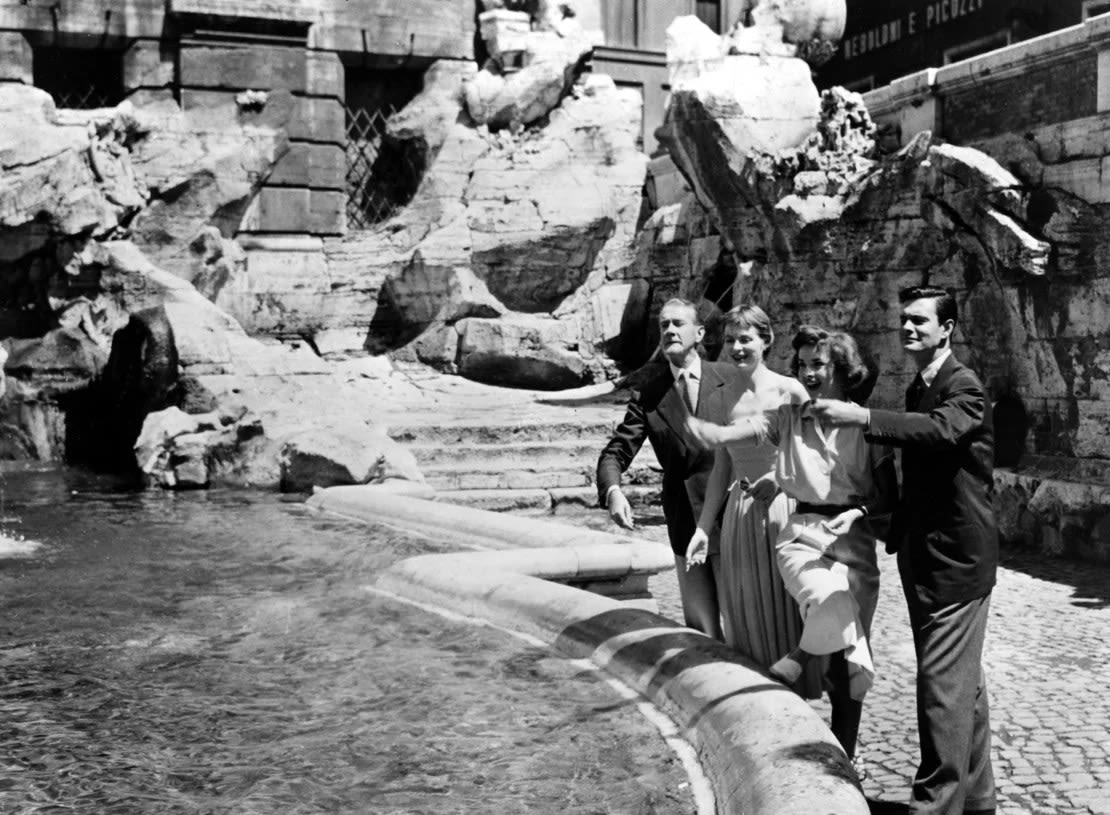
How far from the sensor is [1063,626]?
7707 mm

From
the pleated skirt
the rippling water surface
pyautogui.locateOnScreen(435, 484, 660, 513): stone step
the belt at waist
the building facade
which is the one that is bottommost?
pyautogui.locateOnScreen(435, 484, 660, 513): stone step

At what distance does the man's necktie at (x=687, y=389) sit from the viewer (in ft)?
16.3

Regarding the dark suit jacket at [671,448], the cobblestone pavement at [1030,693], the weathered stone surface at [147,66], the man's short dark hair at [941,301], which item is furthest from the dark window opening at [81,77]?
the man's short dark hair at [941,301]

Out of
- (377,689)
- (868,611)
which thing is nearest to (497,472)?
(377,689)

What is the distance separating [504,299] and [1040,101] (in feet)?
27.1

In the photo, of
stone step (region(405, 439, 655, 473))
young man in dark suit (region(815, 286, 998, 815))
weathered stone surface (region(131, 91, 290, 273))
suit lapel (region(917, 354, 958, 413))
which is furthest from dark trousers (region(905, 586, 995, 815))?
weathered stone surface (region(131, 91, 290, 273))

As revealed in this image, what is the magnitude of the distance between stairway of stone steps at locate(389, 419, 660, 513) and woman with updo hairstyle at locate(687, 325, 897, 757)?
725 cm

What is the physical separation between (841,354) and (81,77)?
1528 cm

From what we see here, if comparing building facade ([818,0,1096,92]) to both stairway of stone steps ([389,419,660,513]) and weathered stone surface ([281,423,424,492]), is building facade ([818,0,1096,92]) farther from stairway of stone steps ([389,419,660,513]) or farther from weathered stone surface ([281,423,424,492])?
weathered stone surface ([281,423,424,492])

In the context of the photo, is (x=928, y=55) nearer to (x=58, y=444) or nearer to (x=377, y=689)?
(x=58, y=444)

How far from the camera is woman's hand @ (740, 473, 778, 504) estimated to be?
14.8 feet

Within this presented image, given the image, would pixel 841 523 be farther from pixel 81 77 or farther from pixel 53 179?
pixel 81 77

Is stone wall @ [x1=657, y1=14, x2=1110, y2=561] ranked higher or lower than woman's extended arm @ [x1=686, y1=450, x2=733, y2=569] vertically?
higher

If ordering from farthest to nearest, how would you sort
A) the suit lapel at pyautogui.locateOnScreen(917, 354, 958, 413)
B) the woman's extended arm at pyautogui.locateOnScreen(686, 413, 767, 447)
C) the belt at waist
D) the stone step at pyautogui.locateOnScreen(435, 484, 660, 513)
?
the stone step at pyautogui.locateOnScreen(435, 484, 660, 513) < the woman's extended arm at pyautogui.locateOnScreen(686, 413, 767, 447) < the belt at waist < the suit lapel at pyautogui.locateOnScreen(917, 354, 958, 413)
